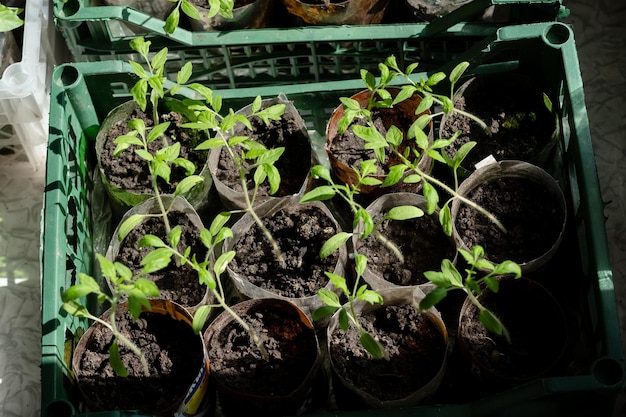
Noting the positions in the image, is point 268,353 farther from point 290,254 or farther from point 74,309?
point 74,309

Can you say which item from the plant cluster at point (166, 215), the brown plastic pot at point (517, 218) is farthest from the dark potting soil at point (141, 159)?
the brown plastic pot at point (517, 218)

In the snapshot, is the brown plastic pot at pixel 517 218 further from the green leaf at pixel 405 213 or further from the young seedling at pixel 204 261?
the young seedling at pixel 204 261

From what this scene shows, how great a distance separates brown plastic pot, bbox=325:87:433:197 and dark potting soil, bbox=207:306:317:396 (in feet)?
1.07

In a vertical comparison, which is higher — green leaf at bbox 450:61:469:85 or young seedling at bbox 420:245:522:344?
green leaf at bbox 450:61:469:85

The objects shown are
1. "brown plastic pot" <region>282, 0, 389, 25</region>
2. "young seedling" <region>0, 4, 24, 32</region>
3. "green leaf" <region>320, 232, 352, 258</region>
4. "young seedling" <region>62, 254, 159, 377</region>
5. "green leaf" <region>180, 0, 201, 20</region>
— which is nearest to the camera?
"young seedling" <region>62, 254, 159, 377</region>

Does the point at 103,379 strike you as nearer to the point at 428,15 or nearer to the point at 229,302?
the point at 229,302

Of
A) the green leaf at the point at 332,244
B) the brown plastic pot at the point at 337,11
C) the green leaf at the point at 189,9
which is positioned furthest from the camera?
the brown plastic pot at the point at 337,11

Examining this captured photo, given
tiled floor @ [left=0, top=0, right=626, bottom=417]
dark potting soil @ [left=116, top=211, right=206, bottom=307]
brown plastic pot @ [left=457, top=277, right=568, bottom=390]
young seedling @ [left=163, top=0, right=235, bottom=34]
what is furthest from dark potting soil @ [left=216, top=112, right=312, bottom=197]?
tiled floor @ [left=0, top=0, right=626, bottom=417]

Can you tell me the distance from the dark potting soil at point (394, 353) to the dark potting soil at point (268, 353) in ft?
0.22

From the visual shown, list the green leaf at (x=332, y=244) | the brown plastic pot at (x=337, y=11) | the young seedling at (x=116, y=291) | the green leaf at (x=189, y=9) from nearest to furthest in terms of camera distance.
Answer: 1. the young seedling at (x=116, y=291)
2. the green leaf at (x=332, y=244)
3. the green leaf at (x=189, y=9)
4. the brown plastic pot at (x=337, y=11)

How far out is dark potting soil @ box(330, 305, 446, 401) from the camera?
1488mm

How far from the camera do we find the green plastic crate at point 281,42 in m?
1.74

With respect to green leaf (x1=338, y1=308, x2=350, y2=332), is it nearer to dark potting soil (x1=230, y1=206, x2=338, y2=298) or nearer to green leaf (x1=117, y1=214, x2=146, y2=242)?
dark potting soil (x1=230, y1=206, x2=338, y2=298)

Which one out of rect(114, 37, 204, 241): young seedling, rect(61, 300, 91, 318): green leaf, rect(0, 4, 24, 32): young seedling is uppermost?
rect(0, 4, 24, 32): young seedling
